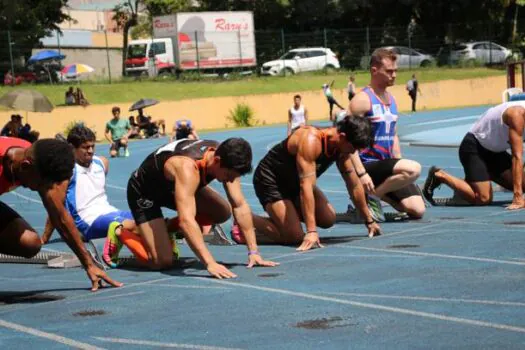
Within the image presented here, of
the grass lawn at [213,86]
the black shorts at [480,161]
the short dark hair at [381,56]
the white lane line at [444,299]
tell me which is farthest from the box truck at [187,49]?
the white lane line at [444,299]

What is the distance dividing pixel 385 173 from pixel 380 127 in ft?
1.56

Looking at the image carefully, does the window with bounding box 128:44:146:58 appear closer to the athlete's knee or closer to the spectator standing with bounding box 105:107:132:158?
the spectator standing with bounding box 105:107:132:158

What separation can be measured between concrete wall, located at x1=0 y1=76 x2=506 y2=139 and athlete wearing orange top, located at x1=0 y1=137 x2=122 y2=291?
30.1 m

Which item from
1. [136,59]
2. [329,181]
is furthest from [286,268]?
[136,59]

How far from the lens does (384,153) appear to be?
1179cm

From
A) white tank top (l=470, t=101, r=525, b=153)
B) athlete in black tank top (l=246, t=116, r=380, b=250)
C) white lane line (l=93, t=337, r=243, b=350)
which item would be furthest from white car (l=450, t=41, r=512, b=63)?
white lane line (l=93, t=337, r=243, b=350)

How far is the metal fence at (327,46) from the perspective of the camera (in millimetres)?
50625

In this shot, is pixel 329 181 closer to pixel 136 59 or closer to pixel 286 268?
pixel 286 268

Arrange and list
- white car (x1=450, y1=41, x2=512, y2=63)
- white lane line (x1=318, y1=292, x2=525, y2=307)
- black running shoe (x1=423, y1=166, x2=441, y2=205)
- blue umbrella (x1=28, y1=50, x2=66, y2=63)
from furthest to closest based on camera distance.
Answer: white car (x1=450, y1=41, x2=512, y2=63) < blue umbrella (x1=28, y1=50, x2=66, y2=63) < black running shoe (x1=423, y1=166, x2=441, y2=205) < white lane line (x1=318, y1=292, x2=525, y2=307)

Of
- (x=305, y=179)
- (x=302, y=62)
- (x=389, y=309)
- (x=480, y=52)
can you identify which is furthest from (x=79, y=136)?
(x=480, y=52)

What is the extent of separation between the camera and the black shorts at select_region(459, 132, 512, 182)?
12.8 meters

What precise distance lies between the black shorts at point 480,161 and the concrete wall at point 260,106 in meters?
26.9

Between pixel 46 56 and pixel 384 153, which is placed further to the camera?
pixel 46 56

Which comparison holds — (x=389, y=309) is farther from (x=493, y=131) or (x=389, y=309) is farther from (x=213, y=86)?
(x=213, y=86)
